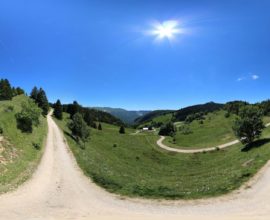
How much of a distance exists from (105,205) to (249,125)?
167 feet

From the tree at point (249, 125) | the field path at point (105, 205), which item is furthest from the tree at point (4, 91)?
the field path at point (105, 205)

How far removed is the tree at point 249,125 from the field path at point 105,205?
3836cm

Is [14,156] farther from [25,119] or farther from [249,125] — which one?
[249,125]

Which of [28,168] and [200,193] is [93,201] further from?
[28,168]

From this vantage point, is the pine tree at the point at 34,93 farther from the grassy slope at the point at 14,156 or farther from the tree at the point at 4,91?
the grassy slope at the point at 14,156

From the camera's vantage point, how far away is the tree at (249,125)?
6344 centimetres

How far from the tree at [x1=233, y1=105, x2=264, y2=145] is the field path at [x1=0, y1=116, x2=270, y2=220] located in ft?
126

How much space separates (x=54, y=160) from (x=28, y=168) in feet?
21.9

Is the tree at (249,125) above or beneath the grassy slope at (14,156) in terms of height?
above

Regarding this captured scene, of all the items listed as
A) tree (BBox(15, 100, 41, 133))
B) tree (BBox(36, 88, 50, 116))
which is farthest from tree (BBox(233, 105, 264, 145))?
tree (BBox(36, 88, 50, 116))

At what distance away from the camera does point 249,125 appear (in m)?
63.9

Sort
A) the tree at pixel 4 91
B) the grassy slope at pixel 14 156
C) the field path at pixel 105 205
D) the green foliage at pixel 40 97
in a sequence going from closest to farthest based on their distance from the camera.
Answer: the field path at pixel 105 205 < the grassy slope at pixel 14 156 < the tree at pixel 4 91 < the green foliage at pixel 40 97

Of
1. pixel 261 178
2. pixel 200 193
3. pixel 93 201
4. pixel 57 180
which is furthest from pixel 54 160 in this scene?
pixel 261 178

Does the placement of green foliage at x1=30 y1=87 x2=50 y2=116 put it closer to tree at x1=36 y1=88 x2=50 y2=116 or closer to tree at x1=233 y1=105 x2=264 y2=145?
tree at x1=36 y1=88 x2=50 y2=116
